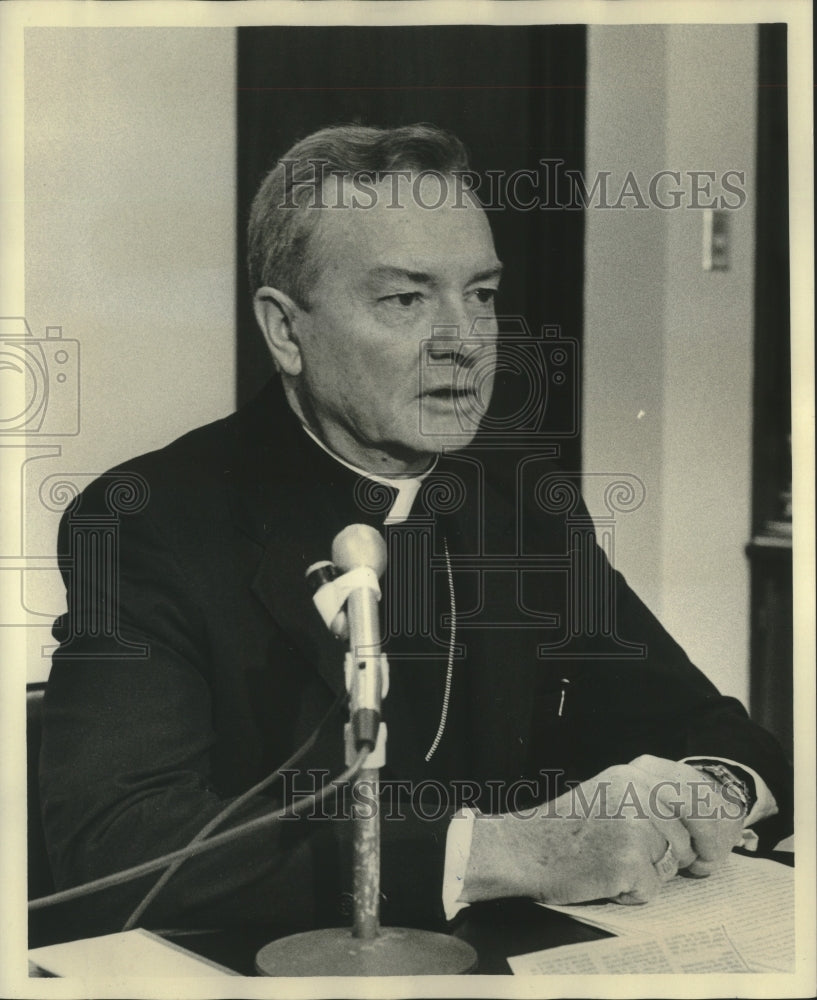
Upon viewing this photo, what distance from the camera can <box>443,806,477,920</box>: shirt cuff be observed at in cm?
155

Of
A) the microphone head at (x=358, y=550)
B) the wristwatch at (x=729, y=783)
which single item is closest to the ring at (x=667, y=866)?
the wristwatch at (x=729, y=783)

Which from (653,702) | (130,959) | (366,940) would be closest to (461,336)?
(653,702)

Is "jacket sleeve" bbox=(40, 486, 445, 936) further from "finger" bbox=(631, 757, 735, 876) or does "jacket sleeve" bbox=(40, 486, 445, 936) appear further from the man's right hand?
"finger" bbox=(631, 757, 735, 876)

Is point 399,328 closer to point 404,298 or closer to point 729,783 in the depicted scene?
point 404,298

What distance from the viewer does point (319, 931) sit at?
5.18ft

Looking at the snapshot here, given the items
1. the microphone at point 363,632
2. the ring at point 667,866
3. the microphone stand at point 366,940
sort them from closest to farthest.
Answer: the microphone at point 363,632 → the microphone stand at point 366,940 → the ring at point 667,866

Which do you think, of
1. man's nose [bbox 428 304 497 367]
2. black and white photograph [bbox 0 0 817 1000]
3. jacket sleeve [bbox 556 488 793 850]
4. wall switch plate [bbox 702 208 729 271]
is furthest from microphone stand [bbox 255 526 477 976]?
wall switch plate [bbox 702 208 729 271]

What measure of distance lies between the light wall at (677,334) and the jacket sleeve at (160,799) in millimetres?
524

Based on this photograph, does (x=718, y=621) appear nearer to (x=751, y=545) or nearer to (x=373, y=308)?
(x=751, y=545)

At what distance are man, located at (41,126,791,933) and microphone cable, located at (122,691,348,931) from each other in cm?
1

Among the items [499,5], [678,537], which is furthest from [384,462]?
[499,5]

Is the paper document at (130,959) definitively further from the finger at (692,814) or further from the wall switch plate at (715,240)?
the wall switch plate at (715,240)

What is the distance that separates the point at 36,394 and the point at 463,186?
70 centimetres

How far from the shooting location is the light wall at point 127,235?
1.65 m
